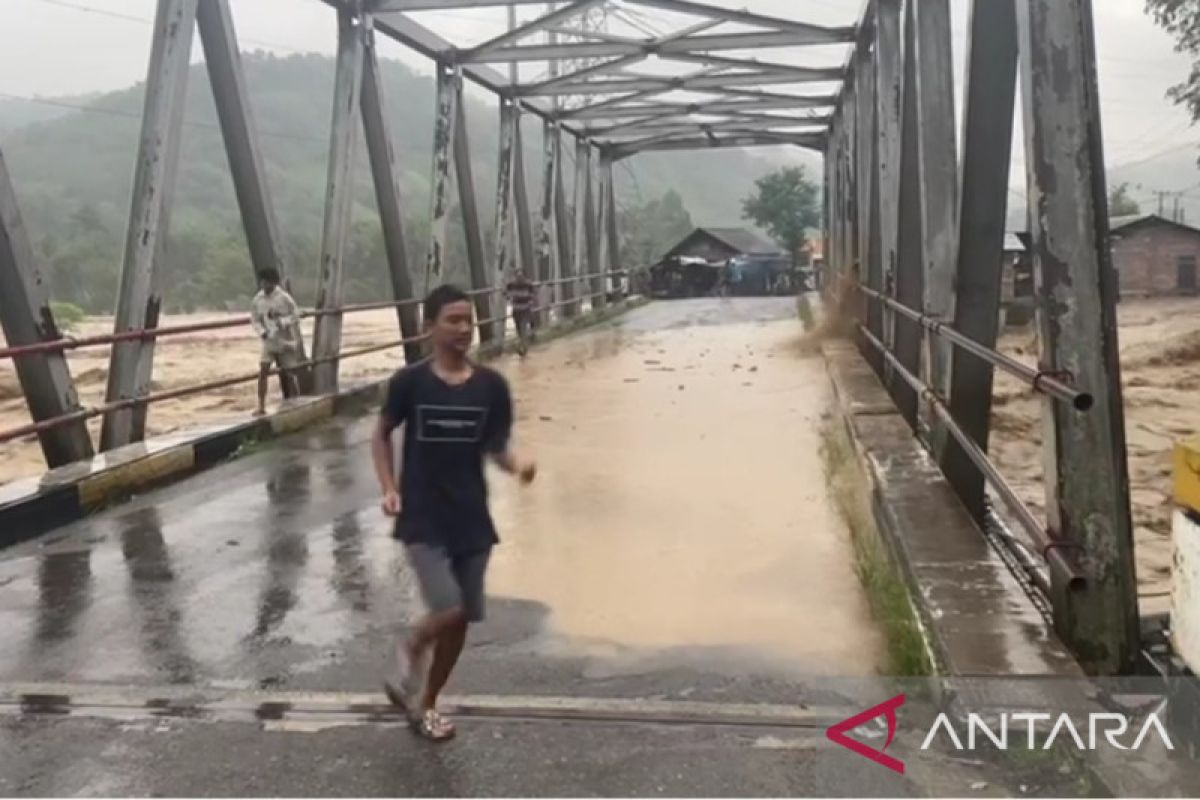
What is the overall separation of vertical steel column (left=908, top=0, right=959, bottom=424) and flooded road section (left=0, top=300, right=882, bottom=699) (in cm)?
129

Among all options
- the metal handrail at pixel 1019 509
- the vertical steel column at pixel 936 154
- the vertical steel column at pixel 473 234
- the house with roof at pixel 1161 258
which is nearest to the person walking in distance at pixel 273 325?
the vertical steel column at pixel 936 154

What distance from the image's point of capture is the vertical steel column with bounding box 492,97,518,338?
Answer: 17.3 m

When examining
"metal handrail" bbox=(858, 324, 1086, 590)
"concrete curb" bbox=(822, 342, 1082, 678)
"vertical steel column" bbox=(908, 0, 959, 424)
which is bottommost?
"concrete curb" bbox=(822, 342, 1082, 678)

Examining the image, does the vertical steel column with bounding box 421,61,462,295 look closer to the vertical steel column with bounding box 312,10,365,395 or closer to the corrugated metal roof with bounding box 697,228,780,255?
the vertical steel column with bounding box 312,10,365,395

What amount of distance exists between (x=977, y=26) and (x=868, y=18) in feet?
25.6

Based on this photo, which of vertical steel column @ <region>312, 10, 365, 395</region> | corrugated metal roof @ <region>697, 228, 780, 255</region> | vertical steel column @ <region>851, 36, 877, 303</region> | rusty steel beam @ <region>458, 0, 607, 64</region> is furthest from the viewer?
corrugated metal roof @ <region>697, 228, 780, 255</region>

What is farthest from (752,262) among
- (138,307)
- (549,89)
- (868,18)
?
(138,307)

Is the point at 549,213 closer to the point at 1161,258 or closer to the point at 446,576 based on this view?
the point at 446,576

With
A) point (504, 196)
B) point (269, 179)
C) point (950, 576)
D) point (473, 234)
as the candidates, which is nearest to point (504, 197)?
point (504, 196)

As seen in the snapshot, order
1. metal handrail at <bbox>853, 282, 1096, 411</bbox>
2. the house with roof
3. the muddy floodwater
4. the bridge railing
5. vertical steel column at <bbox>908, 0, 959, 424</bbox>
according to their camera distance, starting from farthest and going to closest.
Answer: the house with roof → vertical steel column at <bbox>908, 0, 959, 424</bbox> → the bridge railing → the muddy floodwater → metal handrail at <bbox>853, 282, 1096, 411</bbox>

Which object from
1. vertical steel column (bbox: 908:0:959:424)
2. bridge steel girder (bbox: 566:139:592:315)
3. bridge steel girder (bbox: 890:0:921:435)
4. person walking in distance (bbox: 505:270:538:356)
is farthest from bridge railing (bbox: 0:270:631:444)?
bridge steel girder (bbox: 566:139:592:315)

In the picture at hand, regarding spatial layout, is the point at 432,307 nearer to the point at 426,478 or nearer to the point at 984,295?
the point at 426,478

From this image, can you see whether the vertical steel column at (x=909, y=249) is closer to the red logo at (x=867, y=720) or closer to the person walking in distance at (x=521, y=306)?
the red logo at (x=867, y=720)

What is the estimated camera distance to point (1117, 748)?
9.75ft
